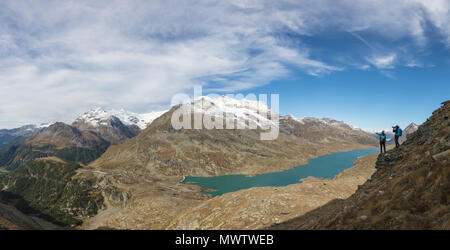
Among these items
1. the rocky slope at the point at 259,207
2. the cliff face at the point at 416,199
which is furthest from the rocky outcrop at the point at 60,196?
the cliff face at the point at 416,199

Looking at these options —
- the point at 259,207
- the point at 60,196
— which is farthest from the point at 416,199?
the point at 60,196

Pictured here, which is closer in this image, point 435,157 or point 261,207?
point 435,157

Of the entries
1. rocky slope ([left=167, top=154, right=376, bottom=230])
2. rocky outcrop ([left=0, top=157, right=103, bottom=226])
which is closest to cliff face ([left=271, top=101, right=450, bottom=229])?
rocky slope ([left=167, top=154, right=376, bottom=230])

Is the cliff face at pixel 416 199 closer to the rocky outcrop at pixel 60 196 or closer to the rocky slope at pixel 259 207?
the rocky slope at pixel 259 207

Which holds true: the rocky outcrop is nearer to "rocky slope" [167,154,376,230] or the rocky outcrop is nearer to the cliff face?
"rocky slope" [167,154,376,230]

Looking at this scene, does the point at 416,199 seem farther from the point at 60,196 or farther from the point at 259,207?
the point at 60,196

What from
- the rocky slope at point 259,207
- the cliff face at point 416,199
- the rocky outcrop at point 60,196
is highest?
the cliff face at point 416,199

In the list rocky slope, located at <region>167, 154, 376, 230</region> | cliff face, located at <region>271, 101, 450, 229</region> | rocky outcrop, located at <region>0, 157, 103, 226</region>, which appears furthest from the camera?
rocky outcrop, located at <region>0, 157, 103, 226</region>
